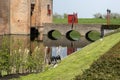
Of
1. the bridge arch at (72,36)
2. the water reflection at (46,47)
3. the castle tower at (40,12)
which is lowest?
the bridge arch at (72,36)

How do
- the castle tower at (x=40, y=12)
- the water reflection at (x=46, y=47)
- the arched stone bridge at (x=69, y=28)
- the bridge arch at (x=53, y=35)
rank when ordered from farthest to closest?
the bridge arch at (x=53, y=35) < the arched stone bridge at (x=69, y=28) < the castle tower at (x=40, y=12) < the water reflection at (x=46, y=47)

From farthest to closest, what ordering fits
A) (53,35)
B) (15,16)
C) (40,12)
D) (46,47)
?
1. (53,35)
2. (40,12)
3. (15,16)
4. (46,47)

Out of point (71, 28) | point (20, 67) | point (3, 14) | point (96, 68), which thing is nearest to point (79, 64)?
point (96, 68)

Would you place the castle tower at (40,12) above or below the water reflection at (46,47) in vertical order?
above

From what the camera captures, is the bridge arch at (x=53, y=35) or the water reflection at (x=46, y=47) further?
the bridge arch at (x=53, y=35)

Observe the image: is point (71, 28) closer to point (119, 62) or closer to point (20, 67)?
point (20, 67)

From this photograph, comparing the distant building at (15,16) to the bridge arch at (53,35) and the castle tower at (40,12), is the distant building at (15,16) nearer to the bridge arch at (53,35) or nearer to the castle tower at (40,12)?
the castle tower at (40,12)

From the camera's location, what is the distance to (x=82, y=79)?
6.35 m

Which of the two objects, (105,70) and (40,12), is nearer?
(105,70)

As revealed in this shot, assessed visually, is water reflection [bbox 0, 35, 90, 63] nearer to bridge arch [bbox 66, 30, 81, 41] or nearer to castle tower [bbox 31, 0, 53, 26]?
bridge arch [bbox 66, 30, 81, 41]

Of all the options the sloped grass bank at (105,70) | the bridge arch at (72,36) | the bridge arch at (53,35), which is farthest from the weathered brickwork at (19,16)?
the sloped grass bank at (105,70)

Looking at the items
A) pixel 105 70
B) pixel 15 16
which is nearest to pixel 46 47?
pixel 15 16

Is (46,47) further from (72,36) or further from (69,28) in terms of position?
(72,36)

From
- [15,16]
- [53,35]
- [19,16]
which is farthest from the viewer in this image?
[53,35]
